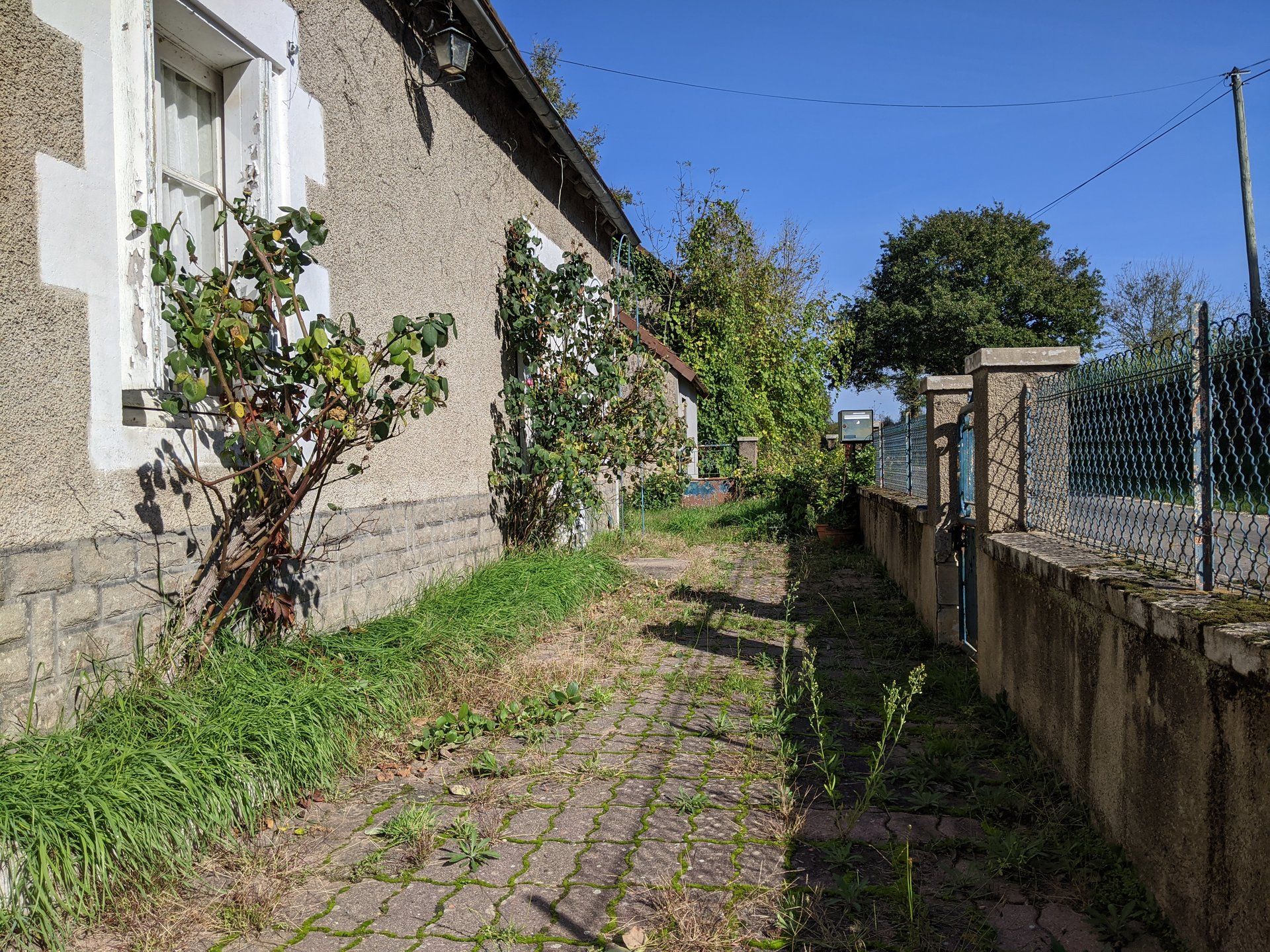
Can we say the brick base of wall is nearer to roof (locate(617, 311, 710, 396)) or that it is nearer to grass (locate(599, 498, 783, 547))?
grass (locate(599, 498, 783, 547))

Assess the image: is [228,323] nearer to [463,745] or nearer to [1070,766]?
[463,745]

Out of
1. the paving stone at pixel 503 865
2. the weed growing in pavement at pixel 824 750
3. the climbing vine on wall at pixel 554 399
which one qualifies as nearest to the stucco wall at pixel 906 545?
the weed growing in pavement at pixel 824 750

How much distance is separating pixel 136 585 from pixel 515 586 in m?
3.36

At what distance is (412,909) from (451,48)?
538cm

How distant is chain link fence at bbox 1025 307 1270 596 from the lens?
2.43m

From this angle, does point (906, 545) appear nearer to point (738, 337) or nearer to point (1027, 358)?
point (1027, 358)

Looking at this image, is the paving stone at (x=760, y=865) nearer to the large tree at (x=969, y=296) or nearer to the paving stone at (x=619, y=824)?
the paving stone at (x=619, y=824)

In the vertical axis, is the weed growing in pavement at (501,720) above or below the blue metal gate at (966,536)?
below

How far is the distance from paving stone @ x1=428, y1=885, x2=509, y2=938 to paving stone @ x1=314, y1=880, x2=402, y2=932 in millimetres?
201

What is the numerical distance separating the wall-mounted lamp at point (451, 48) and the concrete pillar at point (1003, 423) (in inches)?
156

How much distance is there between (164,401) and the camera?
323 centimetres

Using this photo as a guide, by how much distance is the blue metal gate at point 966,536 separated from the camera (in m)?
5.51

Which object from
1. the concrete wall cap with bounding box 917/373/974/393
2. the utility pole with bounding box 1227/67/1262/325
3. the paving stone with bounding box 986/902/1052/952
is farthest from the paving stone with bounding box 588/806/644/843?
the utility pole with bounding box 1227/67/1262/325

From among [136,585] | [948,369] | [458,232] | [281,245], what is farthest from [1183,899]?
[948,369]
